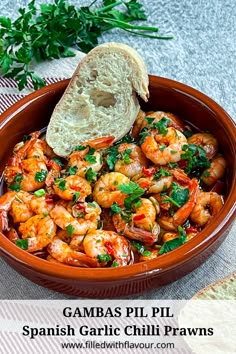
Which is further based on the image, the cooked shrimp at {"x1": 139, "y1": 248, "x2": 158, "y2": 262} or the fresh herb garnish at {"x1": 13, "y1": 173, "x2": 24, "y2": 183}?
the fresh herb garnish at {"x1": 13, "y1": 173, "x2": 24, "y2": 183}

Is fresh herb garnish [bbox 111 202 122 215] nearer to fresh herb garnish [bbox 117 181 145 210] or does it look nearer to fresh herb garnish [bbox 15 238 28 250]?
fresh herb garnish [bbox 117 181 145 210]

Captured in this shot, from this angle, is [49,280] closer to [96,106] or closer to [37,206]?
[37,206]

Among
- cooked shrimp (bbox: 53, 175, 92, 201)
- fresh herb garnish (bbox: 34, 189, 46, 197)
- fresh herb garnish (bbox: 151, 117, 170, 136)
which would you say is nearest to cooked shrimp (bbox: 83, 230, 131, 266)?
cooked shrimp (bbox: 53, 175, 92, 201)

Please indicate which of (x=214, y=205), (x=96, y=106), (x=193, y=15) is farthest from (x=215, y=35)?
(x=214, y=205)

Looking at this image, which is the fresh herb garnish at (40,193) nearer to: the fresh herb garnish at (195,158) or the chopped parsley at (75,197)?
the chopped parsley at (75,197)

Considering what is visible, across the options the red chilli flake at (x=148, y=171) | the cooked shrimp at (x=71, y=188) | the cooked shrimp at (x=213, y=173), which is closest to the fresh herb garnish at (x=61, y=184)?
the cooked shrimp at (x=71, y=188)
